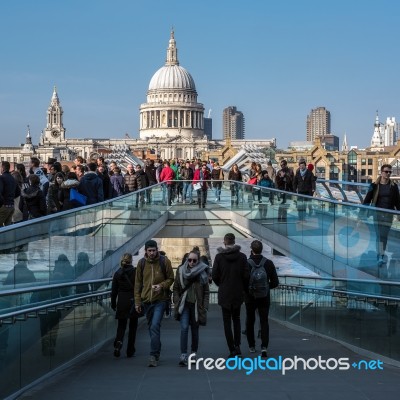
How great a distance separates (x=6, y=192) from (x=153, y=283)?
11.3 feet

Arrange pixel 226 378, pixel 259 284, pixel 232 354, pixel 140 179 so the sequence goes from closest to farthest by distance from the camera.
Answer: pixel 226 378 < pixel 232 354 < pixel 259 284 < pixel 140 179

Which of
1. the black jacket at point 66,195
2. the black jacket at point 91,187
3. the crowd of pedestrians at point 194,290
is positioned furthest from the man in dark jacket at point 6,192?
the crowd of pedestrians at point 194,290

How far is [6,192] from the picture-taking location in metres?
13.9

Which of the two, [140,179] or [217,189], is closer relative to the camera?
[140,179]

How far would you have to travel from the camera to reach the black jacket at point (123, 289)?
1215 centimetres

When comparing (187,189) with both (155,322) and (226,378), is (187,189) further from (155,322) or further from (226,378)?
(226,378)

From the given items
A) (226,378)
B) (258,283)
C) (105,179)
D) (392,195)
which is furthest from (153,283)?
(105,179)

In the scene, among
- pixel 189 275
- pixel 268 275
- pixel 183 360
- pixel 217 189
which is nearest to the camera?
pixel 183 360

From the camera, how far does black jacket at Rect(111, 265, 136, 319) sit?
12.1 metres

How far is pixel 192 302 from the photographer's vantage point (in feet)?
36.9

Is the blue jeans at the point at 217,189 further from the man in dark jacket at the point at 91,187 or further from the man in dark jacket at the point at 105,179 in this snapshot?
the man in dark jacket at the point at 91,187

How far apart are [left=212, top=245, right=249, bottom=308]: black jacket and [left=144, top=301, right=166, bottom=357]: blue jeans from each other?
65 centimetres

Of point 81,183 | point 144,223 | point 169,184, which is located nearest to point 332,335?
point 81,183

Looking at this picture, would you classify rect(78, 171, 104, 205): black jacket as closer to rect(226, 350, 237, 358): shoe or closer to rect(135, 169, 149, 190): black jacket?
rect(226, 350, 237, 358): shoe
